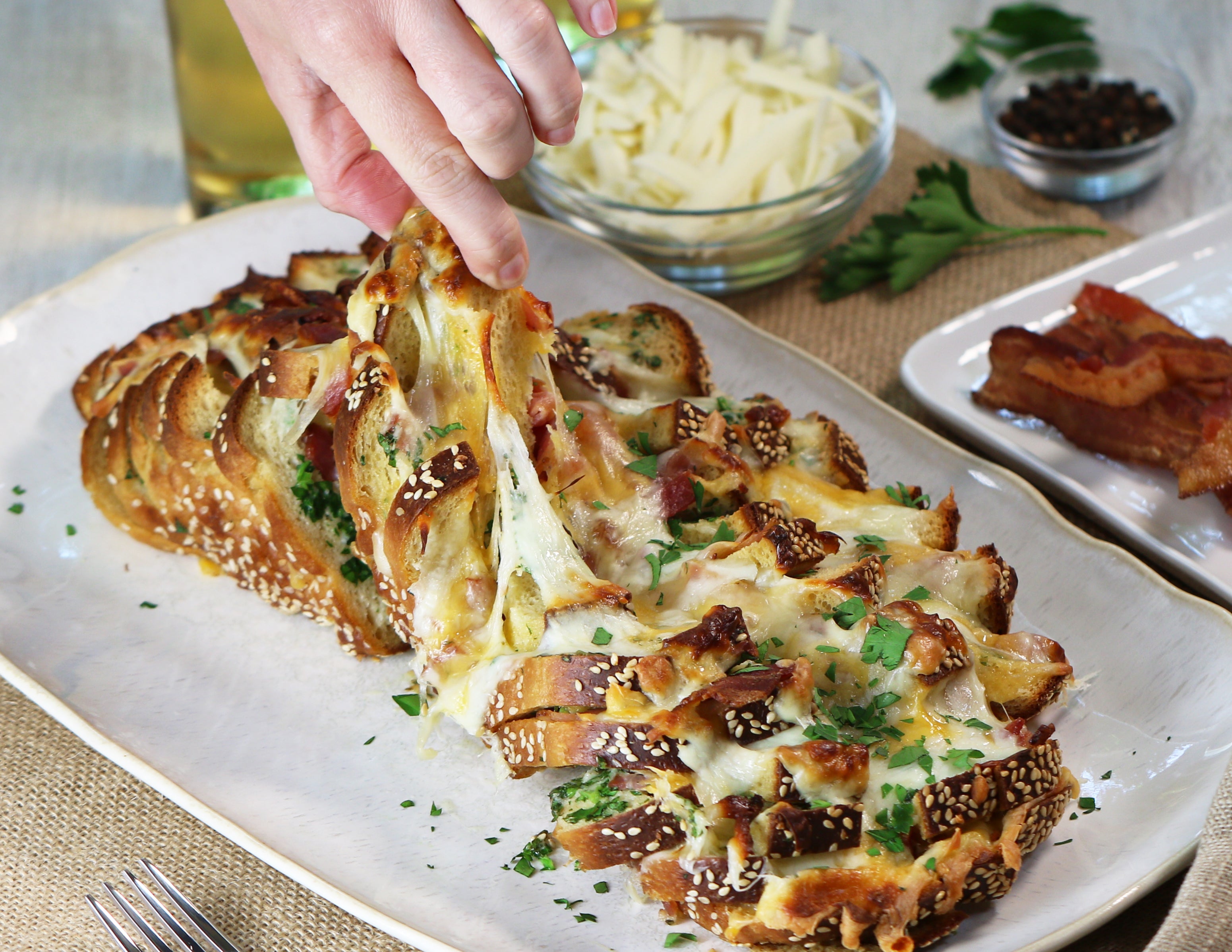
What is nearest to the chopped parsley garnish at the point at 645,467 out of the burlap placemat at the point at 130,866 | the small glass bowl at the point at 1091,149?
the burlap placemat at the point at 130,866

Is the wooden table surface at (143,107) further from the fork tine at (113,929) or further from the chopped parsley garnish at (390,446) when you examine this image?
the fork tine at (113,929)

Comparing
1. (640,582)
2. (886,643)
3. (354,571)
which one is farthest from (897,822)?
(354,571)

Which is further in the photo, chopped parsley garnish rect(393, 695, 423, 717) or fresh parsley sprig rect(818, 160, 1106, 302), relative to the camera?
fresh parsley sprig rect(818, 160, 1106, 302)

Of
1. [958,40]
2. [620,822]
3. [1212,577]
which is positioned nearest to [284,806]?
[620,822]

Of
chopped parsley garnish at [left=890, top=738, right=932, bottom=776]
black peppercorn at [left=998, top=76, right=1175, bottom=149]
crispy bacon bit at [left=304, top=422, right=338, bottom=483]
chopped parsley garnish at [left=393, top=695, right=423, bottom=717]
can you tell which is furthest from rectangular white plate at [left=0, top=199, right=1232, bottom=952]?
black peppercorn at [left=998, top=76, right=1175, bottom=149]

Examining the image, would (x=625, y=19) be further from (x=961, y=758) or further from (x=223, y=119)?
(x=961, y=758)

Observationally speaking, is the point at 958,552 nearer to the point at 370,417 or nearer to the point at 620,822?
the point at 620,822

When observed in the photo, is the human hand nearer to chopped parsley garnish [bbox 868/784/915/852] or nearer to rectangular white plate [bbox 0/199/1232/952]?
rectangular white plate [bbox 0/199/1232/952]
